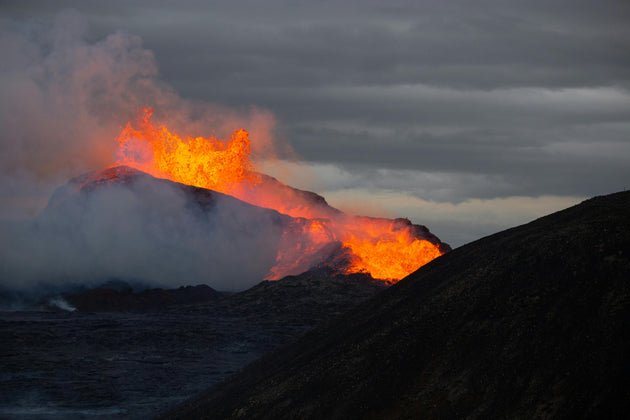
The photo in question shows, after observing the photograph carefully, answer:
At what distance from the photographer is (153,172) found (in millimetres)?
105000

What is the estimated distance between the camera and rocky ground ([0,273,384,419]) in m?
40.7

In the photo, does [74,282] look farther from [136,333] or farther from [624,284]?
[624,284]

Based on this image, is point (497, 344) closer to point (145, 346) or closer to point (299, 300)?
point (145, 346)

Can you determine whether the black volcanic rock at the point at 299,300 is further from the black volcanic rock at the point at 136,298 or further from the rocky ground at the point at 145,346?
the black volcanic rock at the point at 136,298

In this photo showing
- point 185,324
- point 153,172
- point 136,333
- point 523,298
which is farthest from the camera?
point 153,172

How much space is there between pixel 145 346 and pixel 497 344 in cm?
4152

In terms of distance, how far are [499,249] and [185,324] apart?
43.8 meters

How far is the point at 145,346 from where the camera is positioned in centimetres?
5672

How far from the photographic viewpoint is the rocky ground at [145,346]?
1601 inches


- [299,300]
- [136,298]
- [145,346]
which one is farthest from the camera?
[136,298]

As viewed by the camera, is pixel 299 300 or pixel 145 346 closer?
pixel 145 346

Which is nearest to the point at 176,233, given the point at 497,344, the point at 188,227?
the point at 188,227

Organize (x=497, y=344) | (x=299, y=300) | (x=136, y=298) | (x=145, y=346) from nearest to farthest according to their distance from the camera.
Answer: (x=497, y=344) < (x=145, y=346) < (x=299, y=300) < (x=136, y=298)

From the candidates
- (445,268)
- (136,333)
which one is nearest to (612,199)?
(445,268)
